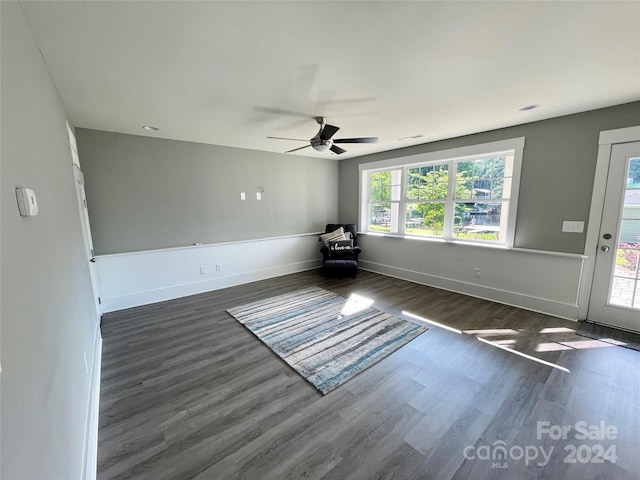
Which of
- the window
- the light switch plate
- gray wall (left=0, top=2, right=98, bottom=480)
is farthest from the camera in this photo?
the window

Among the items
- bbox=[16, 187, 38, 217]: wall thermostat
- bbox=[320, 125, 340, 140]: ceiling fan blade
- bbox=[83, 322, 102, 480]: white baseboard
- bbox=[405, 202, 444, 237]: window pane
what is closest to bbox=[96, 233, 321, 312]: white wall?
bbox=[83, 322, 102, 480]: white baseboard

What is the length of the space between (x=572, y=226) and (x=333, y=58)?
3.46 m

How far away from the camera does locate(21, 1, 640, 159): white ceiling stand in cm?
142

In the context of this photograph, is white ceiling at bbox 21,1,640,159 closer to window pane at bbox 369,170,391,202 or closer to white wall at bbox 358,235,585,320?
white wall at bbox 358,235,585,320

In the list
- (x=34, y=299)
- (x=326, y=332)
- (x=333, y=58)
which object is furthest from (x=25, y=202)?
(x=326, y=332)

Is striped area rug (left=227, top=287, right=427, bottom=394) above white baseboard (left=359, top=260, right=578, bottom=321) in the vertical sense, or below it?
below

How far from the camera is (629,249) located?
2861mm

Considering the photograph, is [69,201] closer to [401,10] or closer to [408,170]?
[401,10]

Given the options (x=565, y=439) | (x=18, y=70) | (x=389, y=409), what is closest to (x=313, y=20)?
(x=18, y=70)

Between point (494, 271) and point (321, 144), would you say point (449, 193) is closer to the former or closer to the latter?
point (494, 271)

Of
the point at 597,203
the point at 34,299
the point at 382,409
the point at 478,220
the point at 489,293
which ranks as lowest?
the point at 382,409

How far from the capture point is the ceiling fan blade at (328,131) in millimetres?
2832

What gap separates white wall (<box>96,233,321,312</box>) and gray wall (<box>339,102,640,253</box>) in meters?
3.81

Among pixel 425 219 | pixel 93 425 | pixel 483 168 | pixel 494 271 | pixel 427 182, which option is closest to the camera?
pixel 93 425
